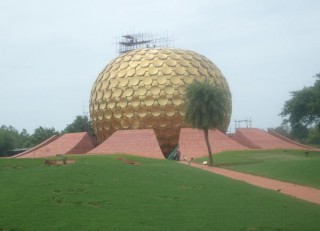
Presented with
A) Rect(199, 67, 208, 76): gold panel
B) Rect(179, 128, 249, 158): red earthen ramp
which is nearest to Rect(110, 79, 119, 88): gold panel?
Rect(179, 128, 249, 158): red earthen ramp

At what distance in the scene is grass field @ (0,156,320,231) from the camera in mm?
8570

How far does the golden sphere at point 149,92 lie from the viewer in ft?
115

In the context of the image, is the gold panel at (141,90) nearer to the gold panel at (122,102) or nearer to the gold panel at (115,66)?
the gold panel at (122,102)

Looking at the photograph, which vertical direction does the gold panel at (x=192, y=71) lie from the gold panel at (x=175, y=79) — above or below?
above

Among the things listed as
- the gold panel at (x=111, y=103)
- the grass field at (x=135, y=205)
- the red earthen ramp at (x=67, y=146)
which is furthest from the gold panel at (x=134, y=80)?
the grass field at (x=135, y=205)

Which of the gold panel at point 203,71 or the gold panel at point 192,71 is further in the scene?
the gold panel at point 203,71

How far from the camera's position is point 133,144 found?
107 feet

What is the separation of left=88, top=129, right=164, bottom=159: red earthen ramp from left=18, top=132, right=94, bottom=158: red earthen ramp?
12.6 feet

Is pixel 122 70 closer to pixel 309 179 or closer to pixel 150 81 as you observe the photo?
pixel 150 81

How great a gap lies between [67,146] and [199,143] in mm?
10332

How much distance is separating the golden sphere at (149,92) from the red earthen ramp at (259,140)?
12.6ft

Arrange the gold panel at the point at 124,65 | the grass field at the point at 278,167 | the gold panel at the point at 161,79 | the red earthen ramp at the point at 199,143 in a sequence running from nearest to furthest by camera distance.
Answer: the grass field at the point at 278,167 → the red earthen ramp at the point at 199,143 → the gold panel at the point at 161,79 → the gold panel at the point at 124,65

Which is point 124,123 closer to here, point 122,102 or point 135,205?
point 122,102

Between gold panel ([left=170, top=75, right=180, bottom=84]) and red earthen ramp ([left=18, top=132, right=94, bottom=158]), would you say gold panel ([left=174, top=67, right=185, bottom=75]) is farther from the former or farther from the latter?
red earthen ramp ([left=18, top=132, right=94, bottom=158])
